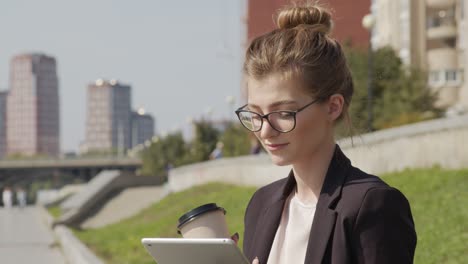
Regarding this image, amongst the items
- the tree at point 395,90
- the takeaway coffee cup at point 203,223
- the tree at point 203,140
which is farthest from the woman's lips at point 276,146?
the tree at point 203,140

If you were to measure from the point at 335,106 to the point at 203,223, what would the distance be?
547mm

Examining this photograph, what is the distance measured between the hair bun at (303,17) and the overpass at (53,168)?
129 m

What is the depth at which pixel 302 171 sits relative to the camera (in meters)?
2.93

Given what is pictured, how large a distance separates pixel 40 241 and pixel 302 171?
66.9 ft

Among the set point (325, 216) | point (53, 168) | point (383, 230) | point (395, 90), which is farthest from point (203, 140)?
point (53, 168)

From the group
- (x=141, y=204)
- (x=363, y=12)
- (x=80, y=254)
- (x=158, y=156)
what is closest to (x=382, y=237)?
(x=80, y=254)

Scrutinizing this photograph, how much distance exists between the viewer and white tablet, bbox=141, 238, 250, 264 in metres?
2.74

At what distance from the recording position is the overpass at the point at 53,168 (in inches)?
5320

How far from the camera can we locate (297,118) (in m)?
2.84

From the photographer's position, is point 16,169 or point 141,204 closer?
point 141,204

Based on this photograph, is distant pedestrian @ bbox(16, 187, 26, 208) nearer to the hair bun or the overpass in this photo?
the hair bun

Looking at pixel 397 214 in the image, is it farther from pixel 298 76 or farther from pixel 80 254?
pixel 80 254

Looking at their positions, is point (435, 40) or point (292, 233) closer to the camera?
point (292, 233)

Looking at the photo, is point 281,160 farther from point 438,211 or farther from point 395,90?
point 395,90
